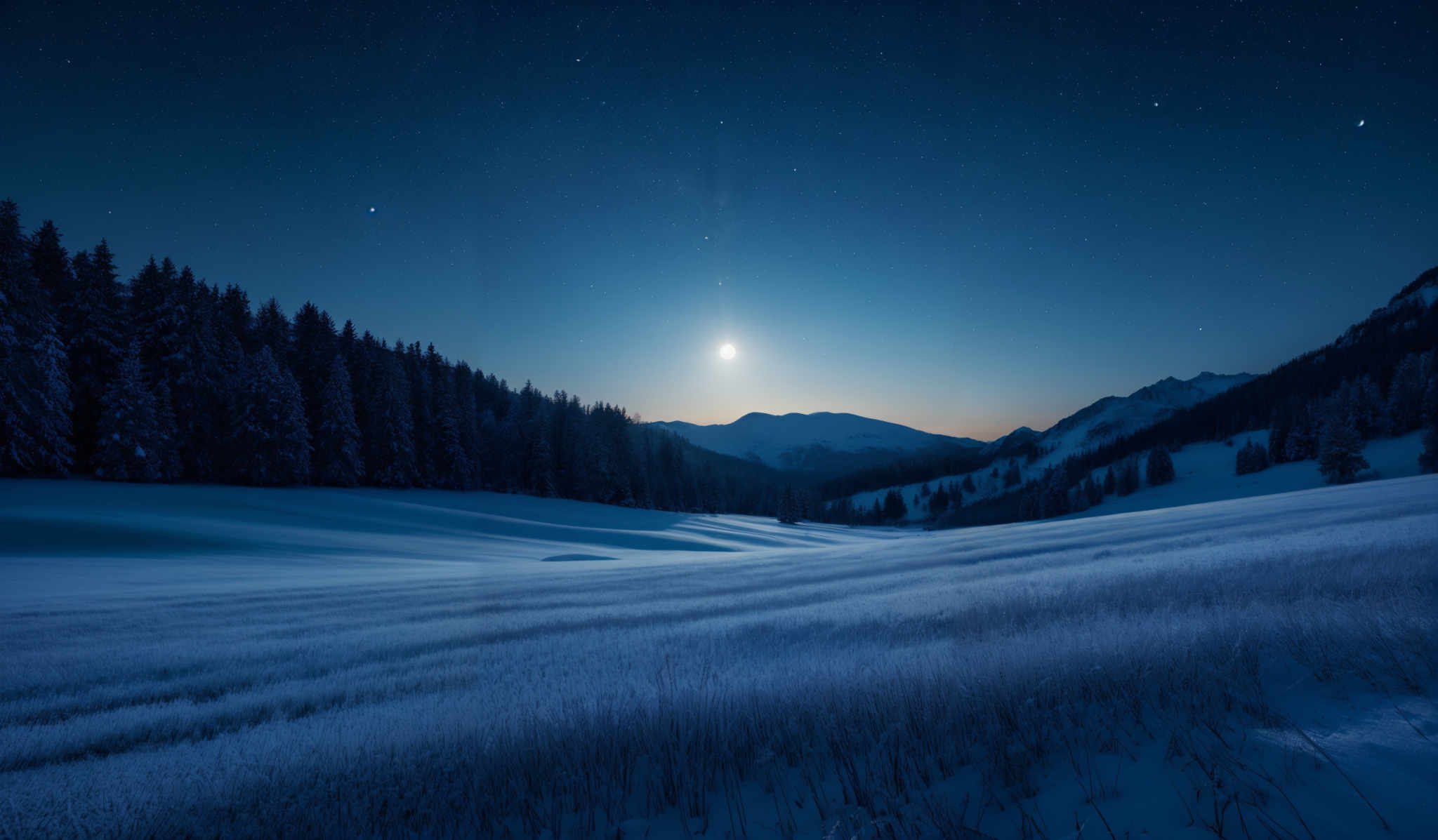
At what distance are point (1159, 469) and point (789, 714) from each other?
137410mm

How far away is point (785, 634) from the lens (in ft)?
22.4

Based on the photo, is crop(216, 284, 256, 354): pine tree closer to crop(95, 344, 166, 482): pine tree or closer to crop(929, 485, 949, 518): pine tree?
crop(95, 344, 166, 482): pine tree

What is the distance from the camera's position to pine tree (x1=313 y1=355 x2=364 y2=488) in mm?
44562

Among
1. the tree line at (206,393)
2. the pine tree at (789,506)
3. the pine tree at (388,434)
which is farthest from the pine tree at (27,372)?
the pine tree at (789,506)

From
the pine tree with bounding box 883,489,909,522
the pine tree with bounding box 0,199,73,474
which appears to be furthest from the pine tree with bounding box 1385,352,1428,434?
the pine tree with bounding box 0,199,73,474

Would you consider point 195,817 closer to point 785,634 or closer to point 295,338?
point 785,634

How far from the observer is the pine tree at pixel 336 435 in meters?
44.6

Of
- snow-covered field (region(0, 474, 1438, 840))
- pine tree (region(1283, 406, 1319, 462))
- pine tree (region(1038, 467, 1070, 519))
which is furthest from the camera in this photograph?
pine tree (region(1038, 467, 1070, 519))

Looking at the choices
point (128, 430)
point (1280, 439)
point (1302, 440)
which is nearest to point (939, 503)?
point (1280, 439)

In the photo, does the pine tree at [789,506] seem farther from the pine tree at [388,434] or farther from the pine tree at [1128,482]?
the pine tree at [1128,482]

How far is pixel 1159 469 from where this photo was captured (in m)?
107

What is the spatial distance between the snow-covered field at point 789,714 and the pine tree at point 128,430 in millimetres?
31794

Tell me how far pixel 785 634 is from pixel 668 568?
47.2 ft

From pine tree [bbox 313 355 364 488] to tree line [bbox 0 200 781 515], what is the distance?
0.42 ft
